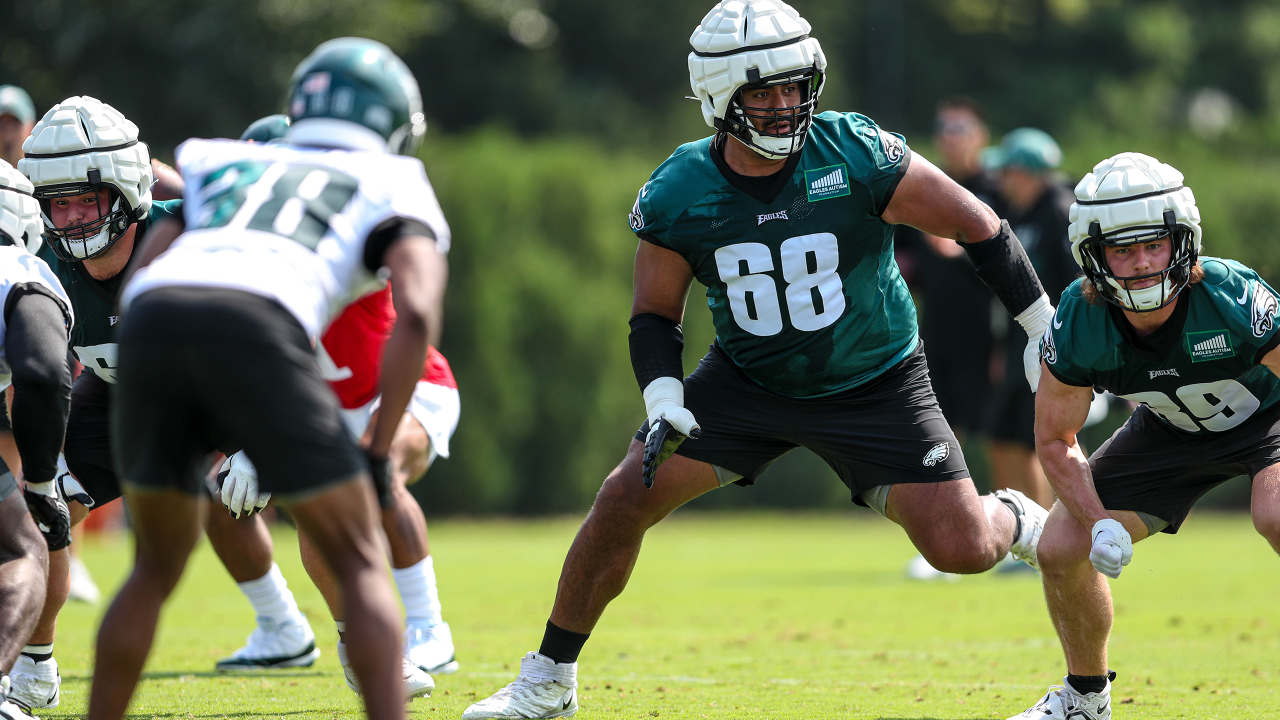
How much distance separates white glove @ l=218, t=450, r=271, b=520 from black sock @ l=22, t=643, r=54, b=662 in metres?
0.92

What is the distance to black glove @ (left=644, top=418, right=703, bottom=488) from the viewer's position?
4.57 m

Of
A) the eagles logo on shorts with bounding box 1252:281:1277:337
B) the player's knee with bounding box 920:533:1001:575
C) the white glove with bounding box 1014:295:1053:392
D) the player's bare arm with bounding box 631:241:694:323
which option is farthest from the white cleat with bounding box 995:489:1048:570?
the player's bare arm with bounding box 631:241:694:323

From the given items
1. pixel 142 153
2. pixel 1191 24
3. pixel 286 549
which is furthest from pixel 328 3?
pixel 1191 24

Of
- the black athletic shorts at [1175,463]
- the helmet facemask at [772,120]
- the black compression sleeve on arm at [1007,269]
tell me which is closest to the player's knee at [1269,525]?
the black athletic shorts at [1175,463]

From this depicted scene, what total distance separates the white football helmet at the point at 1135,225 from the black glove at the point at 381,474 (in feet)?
7.40

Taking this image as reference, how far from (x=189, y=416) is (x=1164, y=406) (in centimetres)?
299

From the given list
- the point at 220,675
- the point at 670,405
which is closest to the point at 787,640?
the point at 670,405

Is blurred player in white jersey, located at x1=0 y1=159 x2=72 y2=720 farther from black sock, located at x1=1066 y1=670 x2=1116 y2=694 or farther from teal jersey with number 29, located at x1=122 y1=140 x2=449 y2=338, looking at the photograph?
black sock, located at x1=1066 y1=670 x2=1116 y2=694

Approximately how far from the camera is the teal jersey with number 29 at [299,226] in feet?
10.5

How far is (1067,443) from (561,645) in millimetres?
1760

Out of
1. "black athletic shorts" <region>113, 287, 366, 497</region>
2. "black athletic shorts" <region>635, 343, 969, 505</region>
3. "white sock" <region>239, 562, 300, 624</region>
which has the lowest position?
"white sock" <region>239, 562, 300, 624</region>

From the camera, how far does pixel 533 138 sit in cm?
2664

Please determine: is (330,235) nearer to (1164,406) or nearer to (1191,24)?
(1164,406)

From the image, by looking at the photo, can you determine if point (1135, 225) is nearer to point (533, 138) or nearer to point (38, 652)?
point (38, 652)
